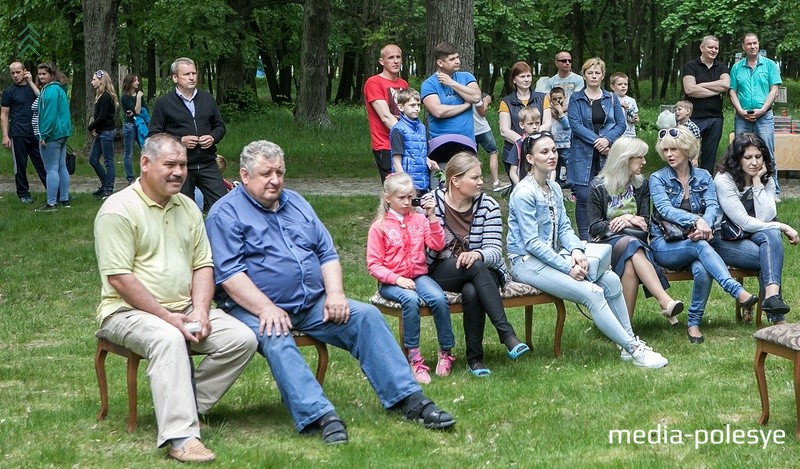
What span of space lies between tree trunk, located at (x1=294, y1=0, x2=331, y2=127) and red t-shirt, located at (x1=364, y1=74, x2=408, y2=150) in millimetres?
13824

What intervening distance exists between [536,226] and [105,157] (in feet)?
32.3

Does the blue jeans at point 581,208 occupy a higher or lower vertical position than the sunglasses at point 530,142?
lower

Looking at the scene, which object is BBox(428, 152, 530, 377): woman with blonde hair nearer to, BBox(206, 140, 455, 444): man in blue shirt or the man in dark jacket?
BBox(206, 140, 455, 444): man in blue shirt

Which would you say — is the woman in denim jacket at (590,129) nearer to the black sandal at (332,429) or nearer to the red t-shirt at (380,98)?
the red t-shirt at (380,98)

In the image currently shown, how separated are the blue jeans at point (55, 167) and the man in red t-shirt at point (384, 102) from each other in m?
6.13

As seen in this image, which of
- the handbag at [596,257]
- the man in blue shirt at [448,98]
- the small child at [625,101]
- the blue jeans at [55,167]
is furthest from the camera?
the blue jeans at [55,167]

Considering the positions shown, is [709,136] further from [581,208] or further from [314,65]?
[314,65]

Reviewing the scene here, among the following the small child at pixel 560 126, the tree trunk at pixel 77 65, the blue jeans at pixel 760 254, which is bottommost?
the blue jeans at pixel 760 254

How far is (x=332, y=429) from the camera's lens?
19.4 ft

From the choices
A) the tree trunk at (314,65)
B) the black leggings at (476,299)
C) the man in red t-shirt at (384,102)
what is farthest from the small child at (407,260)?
the tree trunk at (314,65)

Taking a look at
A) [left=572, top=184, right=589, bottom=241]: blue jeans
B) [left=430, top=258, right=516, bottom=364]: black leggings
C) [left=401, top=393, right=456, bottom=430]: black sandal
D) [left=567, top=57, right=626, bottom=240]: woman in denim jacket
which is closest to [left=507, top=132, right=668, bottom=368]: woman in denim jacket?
[left=430, top=258, right=516, bottom=364]: black leggings

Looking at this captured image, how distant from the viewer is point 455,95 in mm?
10789

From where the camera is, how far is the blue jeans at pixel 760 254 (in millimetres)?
8258

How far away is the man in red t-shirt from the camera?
34.0 feet
